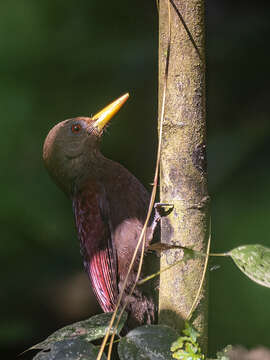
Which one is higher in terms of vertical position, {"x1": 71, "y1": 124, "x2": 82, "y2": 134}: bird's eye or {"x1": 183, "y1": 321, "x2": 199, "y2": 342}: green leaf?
{"x1": 71, "y1": 124, "x2": 82, "y2": 134}: bird's eye

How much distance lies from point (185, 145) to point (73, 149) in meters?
1.90

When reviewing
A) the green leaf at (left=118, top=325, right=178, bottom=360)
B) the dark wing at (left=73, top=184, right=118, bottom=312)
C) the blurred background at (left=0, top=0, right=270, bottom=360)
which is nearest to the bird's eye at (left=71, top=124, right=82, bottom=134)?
the dark wing at (left=73, top=184, right=118, bottom=312)

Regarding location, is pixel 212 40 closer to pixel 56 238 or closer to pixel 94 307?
pixel 56 238

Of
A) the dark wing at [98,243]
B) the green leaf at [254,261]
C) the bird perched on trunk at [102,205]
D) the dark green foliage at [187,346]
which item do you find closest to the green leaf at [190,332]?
the dark green foliage at [187,346]

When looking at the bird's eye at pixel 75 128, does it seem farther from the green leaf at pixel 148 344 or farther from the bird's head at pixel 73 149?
the green leaf at pixel 148 344

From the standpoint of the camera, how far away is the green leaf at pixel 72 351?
4.07 ft

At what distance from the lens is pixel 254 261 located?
46.7 inches

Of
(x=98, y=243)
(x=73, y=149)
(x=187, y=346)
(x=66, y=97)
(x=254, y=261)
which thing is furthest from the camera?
(x=66, y=97)

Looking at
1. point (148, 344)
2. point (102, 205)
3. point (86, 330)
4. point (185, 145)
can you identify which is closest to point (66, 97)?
point (102, 205)

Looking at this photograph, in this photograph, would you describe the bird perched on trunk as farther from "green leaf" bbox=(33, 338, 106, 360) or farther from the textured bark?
"green leaf" bbox=(33, 338, 106, 360)

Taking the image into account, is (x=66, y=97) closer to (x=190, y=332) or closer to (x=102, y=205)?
(x=102, y=205)

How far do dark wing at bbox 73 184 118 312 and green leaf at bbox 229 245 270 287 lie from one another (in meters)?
1.82

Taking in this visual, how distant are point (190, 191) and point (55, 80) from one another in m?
3.36

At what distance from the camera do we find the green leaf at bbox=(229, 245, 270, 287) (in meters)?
1.15
